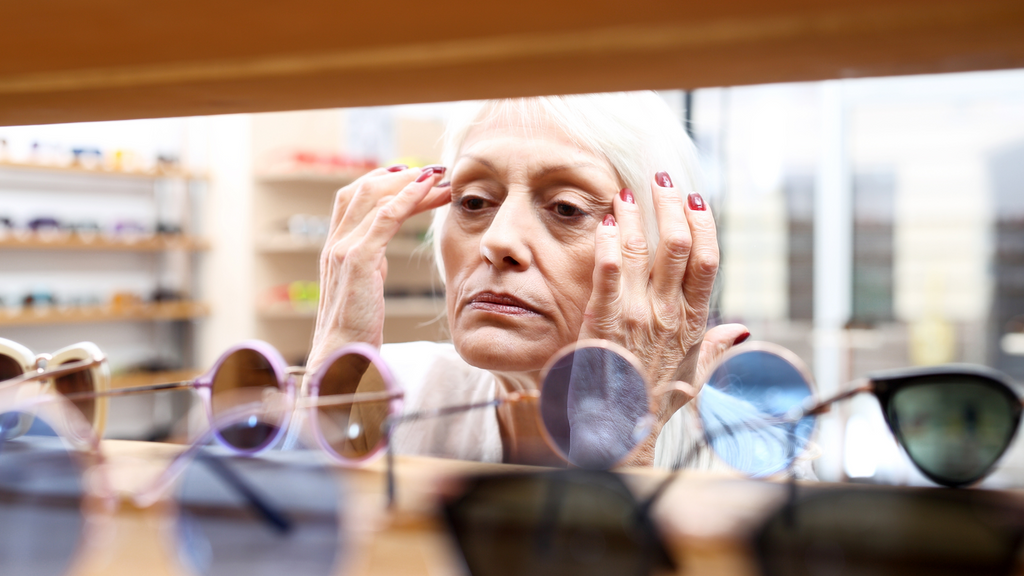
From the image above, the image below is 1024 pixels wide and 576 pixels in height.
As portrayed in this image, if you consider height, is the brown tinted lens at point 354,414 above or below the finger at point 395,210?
below

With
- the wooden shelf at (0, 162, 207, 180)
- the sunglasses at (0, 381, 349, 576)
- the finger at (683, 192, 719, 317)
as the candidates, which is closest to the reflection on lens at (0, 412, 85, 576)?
the sunglasses at (0, 381, 349, 576)

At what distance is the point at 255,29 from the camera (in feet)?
0.57

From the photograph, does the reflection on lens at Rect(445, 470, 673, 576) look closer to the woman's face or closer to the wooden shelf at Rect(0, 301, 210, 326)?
the woman's face

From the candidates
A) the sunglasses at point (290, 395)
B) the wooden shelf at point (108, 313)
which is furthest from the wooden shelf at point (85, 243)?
the sunglasses at point (290, 395)

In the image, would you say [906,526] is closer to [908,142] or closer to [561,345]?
[561,345]

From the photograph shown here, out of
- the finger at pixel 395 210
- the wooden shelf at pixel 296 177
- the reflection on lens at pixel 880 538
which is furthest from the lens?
the wooden shelf at pixel 296 177

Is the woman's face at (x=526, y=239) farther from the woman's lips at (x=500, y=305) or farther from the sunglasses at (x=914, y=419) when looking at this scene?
the sunglasses at (x=914, y=419)

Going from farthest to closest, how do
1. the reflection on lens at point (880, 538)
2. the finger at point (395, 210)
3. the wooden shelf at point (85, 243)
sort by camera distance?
the wooden shelf at point (85, 243)
the finger at point (395, 210)
the reflection on lens at point (880, 538)

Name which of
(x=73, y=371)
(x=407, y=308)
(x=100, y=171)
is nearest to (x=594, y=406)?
(x=407, y=308)

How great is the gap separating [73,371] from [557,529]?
333 millimetres

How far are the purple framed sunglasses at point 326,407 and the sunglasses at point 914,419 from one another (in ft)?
0.54

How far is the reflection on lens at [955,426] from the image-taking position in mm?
290

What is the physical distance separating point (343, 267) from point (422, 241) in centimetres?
6

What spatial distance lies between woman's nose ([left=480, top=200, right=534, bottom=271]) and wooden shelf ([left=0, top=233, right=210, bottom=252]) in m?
1.29
